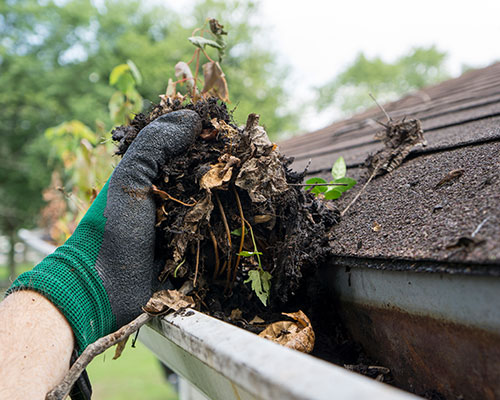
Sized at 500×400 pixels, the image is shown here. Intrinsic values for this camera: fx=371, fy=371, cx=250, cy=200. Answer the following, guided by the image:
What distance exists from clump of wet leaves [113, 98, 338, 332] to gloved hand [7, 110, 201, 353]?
0.13 ft

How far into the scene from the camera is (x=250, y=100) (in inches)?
629

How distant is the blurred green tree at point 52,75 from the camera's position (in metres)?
13.1

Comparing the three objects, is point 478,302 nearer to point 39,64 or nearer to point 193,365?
point 193,365

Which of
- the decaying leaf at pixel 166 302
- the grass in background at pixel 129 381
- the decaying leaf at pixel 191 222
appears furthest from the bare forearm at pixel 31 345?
the grass in background at pixel 129 381

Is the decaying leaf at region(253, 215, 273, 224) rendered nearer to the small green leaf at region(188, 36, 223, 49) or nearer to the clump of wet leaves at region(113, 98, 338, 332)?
the clump of wet leaves at region(113, 98, 338, 332)

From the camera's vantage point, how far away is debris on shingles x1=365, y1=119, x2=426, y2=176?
3.94 feet

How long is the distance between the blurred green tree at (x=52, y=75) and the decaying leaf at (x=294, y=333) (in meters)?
12.4

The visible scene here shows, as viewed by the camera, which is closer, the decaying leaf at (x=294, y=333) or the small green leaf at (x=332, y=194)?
the decaying leaf at (x=294, y=333)

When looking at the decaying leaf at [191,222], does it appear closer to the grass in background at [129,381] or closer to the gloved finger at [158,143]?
the gloved finger at [158,143]

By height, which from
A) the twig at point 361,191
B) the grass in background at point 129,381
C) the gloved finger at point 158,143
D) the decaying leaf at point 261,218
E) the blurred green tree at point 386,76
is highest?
the blurred green tree at point 386,76

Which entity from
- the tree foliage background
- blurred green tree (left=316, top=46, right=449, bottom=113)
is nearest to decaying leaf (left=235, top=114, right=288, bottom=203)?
the tree foliage background

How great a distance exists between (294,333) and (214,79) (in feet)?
3.06

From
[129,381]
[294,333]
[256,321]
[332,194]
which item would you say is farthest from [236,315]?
[129,381]

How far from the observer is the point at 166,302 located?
34.9 inches
